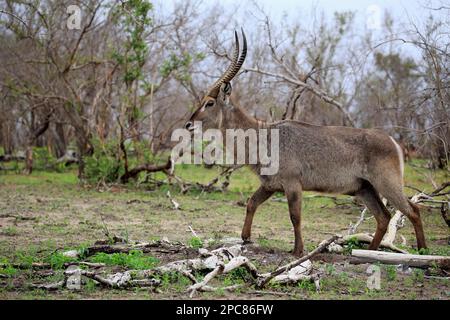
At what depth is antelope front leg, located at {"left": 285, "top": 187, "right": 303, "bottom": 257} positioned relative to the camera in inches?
281

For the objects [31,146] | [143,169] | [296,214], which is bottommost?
[296,214]

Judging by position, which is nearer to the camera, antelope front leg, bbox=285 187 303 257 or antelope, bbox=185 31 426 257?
antelope front leg, bbox=285 187 303 257

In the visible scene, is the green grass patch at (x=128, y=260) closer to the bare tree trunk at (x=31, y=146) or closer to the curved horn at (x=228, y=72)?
the curved horn at (x=228, y=72)

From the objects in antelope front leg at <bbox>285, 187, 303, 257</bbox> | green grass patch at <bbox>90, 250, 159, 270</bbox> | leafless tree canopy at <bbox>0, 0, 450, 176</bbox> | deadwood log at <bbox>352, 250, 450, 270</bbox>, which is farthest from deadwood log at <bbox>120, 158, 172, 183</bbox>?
deadwood log at <bbox>352, 250, 450, 270</bbox>

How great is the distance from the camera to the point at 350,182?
761 cm

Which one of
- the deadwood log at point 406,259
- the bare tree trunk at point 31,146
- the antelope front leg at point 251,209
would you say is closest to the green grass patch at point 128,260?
the antelope front leg at point 251,209

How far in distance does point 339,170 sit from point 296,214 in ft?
2.67

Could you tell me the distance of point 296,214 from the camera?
23.9ft

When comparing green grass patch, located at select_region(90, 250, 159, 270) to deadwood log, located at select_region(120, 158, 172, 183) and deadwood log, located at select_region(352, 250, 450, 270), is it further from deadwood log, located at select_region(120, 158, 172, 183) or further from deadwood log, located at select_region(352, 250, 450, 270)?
deadwood log, located at select_region(120, 158, 172, 183)

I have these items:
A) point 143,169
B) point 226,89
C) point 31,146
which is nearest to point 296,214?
point 226,89

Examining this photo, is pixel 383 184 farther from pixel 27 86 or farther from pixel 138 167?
pixel 27 86

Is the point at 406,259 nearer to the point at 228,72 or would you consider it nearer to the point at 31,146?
the point at 228,72

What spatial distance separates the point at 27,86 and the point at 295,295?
12.6m
